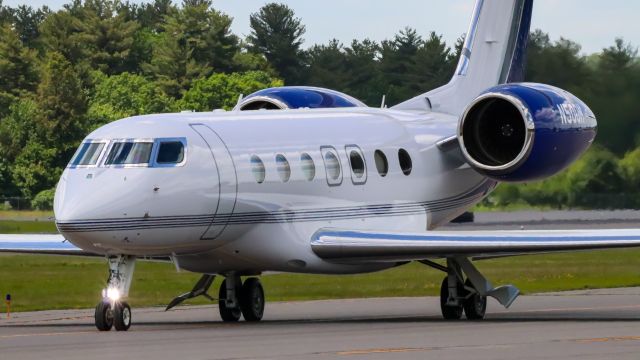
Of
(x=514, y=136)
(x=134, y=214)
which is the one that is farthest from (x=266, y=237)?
(x=514, y=136)

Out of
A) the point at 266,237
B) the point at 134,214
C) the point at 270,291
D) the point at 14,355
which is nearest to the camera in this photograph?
the point at 14,355

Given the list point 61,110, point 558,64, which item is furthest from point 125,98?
point 558,64

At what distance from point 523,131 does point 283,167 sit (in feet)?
15.1

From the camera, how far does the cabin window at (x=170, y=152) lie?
23547mm

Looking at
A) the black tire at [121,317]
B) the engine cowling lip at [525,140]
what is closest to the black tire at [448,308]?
the engine cowling lip at [525,140]

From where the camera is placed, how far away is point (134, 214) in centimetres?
2292

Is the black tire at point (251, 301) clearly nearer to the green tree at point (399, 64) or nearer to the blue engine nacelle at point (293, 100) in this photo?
the blue engine nacelle at point (293, 100)

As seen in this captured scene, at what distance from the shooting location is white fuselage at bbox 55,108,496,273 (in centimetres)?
2300

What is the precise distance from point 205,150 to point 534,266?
21247 mm

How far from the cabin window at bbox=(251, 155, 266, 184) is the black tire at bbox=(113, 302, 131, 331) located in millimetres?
3118

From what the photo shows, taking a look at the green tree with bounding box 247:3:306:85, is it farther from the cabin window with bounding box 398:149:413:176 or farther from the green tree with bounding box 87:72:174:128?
the cabin window with bounding box 398:149:413:176

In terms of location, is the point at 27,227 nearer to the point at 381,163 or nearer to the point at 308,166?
the point at 381,163

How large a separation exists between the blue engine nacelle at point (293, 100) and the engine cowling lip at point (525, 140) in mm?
4250

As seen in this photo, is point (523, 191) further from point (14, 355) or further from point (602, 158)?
point (14, 355)
